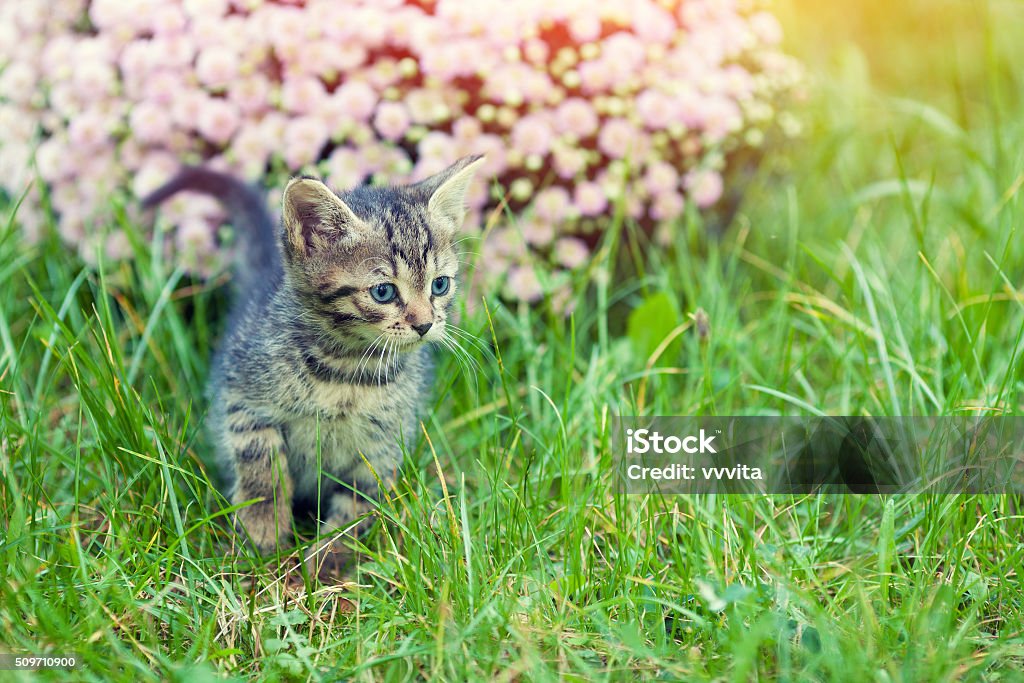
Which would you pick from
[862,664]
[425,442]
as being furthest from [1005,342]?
[425,442]

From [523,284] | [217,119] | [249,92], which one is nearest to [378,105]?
[249,92]

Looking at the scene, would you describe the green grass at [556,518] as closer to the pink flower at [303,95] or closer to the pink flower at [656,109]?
the pink flower at [656,109]

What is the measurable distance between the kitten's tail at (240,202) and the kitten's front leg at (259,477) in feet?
2.10

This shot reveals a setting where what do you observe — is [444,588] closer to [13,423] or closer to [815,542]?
[815,542]

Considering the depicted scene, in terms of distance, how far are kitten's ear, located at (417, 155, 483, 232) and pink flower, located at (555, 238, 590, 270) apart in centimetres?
70

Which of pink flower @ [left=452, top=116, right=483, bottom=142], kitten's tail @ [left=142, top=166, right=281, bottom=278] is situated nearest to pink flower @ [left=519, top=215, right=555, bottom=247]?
pink flower @ [left=452, top=116, right=483, bottom=142]

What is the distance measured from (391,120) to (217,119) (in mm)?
572

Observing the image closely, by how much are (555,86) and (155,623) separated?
2.10 meters

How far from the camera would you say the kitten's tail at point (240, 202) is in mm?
2758

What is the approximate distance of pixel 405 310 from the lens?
6.91ft

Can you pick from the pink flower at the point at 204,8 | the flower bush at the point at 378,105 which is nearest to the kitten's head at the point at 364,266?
the flower bush at the point at 378,105

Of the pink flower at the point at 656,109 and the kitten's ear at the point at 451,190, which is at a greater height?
the pink flower at the point at 656,109

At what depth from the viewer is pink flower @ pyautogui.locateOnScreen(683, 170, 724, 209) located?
3.12 m

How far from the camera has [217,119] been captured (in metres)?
2.82
